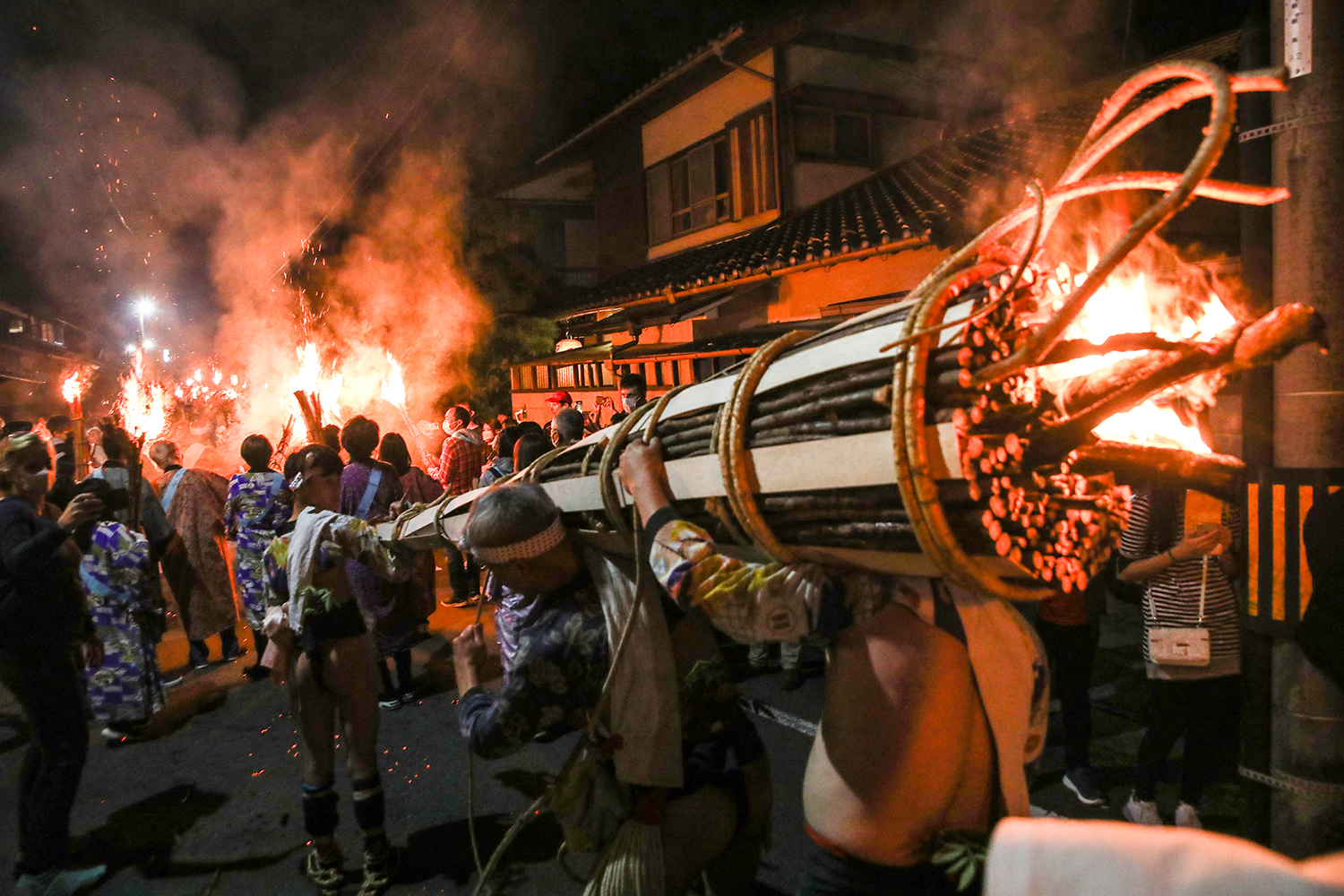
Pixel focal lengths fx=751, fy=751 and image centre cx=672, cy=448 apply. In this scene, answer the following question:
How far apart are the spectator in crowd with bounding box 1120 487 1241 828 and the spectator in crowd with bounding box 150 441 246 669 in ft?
23.6

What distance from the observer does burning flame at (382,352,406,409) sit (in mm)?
15789

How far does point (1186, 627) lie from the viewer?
3.49m

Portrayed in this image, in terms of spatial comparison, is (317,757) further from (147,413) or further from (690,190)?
(147,413)

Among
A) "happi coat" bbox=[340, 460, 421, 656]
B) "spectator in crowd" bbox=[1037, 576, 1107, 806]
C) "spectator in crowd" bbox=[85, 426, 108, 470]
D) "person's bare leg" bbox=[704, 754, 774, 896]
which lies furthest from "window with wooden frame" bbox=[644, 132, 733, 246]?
"person's bare leg" bbox=[704, 754, 774, 896]

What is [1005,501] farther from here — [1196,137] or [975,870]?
[1196,137]

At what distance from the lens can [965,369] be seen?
1.39 metres

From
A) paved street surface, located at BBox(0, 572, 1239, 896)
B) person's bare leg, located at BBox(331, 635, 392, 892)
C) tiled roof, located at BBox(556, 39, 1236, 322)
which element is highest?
tiled roof, located at BBox(556, 39, 1236, 322)

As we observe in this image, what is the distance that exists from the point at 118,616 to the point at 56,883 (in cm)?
216

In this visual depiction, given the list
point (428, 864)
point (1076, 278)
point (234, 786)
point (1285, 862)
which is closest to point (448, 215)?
point (234, 786)

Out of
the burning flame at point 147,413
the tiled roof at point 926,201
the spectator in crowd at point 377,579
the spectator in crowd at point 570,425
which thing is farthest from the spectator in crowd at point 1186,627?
the burning flame at point 147,413

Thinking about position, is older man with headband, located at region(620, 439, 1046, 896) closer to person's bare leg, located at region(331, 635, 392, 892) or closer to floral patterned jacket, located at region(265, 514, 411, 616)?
floral patterned jacket, located at region(265, 514, 411, 616)

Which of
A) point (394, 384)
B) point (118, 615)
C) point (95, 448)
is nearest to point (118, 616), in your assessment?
point (118, 615)

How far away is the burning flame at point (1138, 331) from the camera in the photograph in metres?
1.70

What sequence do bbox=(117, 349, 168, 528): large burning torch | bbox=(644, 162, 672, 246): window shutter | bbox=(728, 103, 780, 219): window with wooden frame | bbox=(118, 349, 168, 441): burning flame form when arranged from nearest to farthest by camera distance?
bbox=(117, 349, 168, 528): large burning torch → bbox=(728, 103, 780, 219): window with wooden frame → bbox=(644, 162, 672, 246): window shutter → bbox=(118, 349, 168, 441): burning flame
